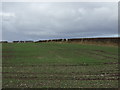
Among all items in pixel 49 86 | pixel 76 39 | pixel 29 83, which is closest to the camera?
pixel 49 86

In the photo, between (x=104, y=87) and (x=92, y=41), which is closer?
(x=104, y=87)

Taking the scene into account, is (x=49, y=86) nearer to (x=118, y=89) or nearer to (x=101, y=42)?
(x=118, y=89)

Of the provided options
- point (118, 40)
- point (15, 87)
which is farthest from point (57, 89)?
point (118, 40)

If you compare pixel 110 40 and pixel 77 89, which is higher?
pixel 110 40

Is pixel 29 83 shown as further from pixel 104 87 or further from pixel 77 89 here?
pixel 104 87

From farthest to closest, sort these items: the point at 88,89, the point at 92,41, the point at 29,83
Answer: the point at 92,41, the point at 29,83, the point at 88,89

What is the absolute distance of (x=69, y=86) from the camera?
12914 millimetres

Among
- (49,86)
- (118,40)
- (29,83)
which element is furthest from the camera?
(118,40)

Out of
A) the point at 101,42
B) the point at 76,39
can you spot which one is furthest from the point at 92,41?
the point at 76,39

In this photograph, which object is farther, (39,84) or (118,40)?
(118,40)

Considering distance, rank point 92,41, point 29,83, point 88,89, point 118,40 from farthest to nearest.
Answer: point 92,41 → point 118,40 → point 29,83 → point 88,89

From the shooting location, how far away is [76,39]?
209ft

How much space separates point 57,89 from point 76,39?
171 ft

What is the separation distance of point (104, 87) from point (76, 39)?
51.4 metres
